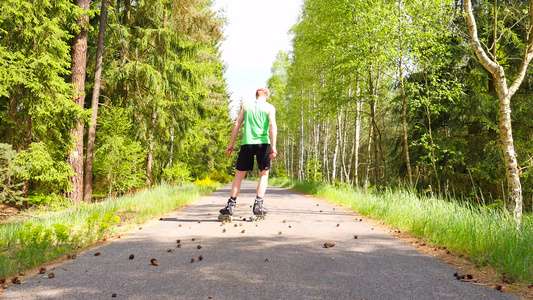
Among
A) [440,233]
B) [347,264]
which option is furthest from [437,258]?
[347,264]

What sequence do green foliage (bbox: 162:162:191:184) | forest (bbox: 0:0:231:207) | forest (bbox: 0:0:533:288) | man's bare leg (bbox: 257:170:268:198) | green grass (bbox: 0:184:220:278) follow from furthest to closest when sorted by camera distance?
green foliage (bbox: 162:162:191:184), forest (bbox: 0:0:231:207), man's bare leg (bbox: 257:170:268:198), forest (bbox: 0:0:533:288), green grass (bbox: 0:184:220:278)

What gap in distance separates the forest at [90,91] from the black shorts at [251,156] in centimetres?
506

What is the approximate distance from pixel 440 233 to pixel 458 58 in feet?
29.9

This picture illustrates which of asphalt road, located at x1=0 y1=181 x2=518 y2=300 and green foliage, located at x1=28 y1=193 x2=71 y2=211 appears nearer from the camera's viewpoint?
asphalt road, located at x1=0 y1=181 x2=518 y2=300

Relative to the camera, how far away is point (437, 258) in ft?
11.9

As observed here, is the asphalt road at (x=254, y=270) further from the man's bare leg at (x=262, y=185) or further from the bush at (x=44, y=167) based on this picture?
the bush at (x=44, y=167)

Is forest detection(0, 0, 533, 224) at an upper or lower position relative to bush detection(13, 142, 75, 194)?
upper

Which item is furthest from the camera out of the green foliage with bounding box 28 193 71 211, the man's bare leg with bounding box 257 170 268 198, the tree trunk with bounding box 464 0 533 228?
the green foliage with bounding box 28 193 71 211

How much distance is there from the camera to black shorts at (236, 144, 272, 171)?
5.84 meters

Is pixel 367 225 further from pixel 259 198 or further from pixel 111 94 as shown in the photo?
pixel 111 94

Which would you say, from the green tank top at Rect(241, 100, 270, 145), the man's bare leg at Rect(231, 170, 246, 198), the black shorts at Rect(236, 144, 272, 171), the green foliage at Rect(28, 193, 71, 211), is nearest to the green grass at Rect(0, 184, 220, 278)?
the man's bare leg at Rect(231, 170, 246, 198)

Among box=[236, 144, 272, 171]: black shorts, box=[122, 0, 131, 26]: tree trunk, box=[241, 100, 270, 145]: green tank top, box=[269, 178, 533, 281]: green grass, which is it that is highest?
box=[122, 0, 131, 26]: tree trunk

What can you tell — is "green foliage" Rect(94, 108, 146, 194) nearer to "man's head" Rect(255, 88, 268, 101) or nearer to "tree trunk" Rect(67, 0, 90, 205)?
"tree trunk" Rect(67, 0, 90, 205)

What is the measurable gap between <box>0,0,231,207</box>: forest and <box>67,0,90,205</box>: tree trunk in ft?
0.10
